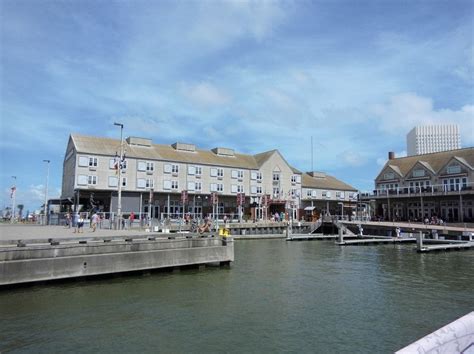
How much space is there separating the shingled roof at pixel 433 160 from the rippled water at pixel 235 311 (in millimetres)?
48124

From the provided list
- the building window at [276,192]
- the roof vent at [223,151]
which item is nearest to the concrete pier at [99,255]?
the roof vent at [223,151]

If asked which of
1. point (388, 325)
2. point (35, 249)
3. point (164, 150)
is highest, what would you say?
point (164, 150)

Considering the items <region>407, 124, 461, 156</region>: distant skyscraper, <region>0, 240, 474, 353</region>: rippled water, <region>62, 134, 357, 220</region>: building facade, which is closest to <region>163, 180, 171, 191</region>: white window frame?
<region>62, 134, 357, 220</region>: building facade

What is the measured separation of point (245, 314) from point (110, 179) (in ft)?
152

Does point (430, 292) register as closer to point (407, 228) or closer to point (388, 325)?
point (388, 325)

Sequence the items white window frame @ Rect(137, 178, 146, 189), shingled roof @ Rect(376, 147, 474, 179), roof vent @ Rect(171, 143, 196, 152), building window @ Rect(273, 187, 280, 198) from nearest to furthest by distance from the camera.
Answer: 1. white window frame @ Rect(137, 178, 146, 189)
2. shingled roof @ Rect(376, 147, 474, 179)
3. roof vent @ Rect(171, 143, 196, 152)
4. building window @ Rect(273, 187, 280, 198)

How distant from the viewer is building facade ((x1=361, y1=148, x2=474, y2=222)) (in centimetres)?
6156

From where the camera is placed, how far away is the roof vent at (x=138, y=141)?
62.8 m

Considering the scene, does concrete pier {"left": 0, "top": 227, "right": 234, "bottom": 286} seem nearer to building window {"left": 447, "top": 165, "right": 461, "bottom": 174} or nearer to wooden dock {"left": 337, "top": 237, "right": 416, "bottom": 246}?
wooden dock {"left": 337, "top": 237, "right": 416, "bottom": 246}

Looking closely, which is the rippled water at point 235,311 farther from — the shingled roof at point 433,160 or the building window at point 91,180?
the shingled roof at point 433,160

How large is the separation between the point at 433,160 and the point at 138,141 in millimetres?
51448

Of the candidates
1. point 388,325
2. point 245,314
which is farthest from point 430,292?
point 245,314

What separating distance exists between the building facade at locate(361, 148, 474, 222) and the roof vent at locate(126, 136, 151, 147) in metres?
42.0

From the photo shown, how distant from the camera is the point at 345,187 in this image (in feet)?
281
